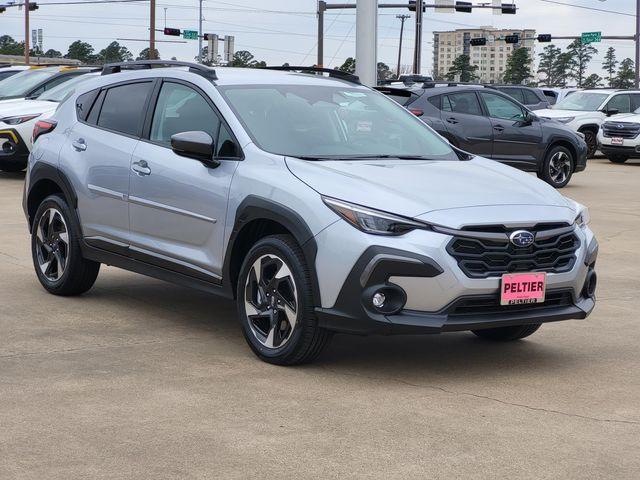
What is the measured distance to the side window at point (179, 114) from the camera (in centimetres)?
714

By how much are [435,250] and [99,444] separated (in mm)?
1921

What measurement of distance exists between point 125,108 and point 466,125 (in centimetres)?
Answer: 1156

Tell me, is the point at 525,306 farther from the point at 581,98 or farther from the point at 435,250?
the point at 581,98

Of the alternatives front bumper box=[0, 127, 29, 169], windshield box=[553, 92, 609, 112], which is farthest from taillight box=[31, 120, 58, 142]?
windshield box=[553, 92, 609, 112]

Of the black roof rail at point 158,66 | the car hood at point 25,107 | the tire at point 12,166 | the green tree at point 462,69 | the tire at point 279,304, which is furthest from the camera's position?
the green tree at point 462,69

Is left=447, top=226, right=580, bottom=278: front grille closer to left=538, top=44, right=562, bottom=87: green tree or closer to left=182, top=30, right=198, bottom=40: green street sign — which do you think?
left=182, top=30, right=198, bottom=40: green street sign

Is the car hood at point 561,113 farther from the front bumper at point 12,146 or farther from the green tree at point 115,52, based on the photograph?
the green tree at point 115,52

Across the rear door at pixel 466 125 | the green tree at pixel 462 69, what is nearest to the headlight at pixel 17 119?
the rear door at pixel 466 125

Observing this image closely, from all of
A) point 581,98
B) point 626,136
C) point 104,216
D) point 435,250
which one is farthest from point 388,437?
point 581,98

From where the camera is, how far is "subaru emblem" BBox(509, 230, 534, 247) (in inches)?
238

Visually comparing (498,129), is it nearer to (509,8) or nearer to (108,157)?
(108,157)

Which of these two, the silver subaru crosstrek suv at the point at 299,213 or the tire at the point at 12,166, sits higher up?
the silver subaru crosstrek suv at the point at 299,213

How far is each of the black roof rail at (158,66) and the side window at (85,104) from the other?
0.25 metres

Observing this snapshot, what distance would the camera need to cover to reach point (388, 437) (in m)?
5.06
